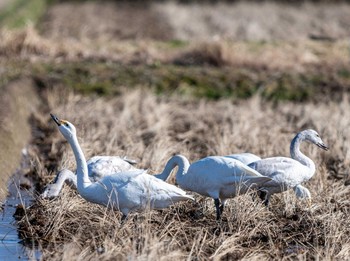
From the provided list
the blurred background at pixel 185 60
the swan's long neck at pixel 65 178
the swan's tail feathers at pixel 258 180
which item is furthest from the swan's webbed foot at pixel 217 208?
the blurred background at pixel 185 60

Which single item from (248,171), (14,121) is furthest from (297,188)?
(14,121)

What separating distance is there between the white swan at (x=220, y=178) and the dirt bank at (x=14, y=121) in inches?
85.6

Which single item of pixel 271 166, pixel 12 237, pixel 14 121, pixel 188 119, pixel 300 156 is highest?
pixel 271 166

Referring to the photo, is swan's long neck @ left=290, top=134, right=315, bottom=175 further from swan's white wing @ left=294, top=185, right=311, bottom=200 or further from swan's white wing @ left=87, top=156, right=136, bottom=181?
swan's white wing @ left=87, top=156, right=136, bottom=181

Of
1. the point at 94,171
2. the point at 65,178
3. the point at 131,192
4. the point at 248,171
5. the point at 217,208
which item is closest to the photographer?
the point at 131,192

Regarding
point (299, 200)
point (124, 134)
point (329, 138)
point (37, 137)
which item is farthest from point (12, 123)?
point (299, 200)

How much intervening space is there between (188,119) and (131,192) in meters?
7.23

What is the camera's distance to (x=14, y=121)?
13523 millimetres

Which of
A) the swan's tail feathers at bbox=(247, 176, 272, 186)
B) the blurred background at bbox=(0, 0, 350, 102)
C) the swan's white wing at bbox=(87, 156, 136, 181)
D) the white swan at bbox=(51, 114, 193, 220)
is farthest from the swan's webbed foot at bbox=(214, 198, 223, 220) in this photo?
the blurred background at bbox=(0, 0, 350, 102)

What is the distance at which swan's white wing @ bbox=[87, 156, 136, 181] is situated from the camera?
921 centimetres

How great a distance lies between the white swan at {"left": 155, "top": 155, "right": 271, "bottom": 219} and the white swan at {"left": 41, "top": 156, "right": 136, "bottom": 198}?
1109 mm

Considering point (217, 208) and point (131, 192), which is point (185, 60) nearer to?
point (217, 208)

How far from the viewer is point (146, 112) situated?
14961mm

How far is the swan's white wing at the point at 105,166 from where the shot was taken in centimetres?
921
